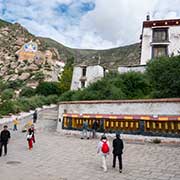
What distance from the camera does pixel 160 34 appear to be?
3822 cm

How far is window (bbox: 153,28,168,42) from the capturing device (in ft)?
125

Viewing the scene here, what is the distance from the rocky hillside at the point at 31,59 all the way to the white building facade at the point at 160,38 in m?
29.4

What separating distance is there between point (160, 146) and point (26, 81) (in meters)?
58.6

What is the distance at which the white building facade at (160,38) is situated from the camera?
3747 cm

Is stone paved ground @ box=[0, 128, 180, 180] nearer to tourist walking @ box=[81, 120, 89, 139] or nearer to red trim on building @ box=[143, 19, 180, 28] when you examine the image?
tourist walking @ box=[81, 120, 89, 139]

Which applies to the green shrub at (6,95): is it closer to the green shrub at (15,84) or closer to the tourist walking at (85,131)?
the green shrub at (15,84)

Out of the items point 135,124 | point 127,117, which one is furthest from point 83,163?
point 127,117

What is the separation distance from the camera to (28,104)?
40.2 meters

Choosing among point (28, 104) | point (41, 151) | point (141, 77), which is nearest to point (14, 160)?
point (41, 151)

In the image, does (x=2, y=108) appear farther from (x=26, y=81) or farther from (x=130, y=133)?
(x=26, y=81)

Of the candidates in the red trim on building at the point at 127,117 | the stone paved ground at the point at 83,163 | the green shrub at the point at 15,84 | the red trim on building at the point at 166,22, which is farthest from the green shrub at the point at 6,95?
the stone paved ground at the point at 83,163

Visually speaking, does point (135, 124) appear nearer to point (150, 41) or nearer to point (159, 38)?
point (150, 41)

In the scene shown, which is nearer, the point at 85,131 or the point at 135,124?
the point at 135,124

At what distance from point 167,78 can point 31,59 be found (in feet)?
225
